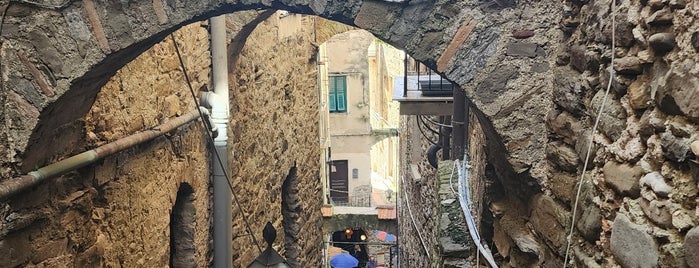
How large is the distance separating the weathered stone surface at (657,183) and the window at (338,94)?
2081 centimetres

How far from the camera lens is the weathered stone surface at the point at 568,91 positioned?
2.24 meters

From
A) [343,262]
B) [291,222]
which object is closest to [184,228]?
[291,222]

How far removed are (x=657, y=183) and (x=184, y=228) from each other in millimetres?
3567

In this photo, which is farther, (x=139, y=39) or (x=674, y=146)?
(x=139, y=39)

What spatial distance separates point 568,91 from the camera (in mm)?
2330

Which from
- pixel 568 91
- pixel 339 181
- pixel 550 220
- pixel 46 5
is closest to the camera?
→ pixel 568 91

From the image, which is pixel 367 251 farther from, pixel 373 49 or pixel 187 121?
pixel 187 121

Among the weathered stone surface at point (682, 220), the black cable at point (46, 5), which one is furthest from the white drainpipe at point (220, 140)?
the weathered stone surface at point (682, 220)

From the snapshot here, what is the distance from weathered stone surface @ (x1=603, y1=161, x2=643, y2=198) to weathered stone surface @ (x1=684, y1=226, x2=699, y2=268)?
28 cm

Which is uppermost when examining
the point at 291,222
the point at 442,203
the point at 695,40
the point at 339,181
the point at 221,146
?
the point at 695,40

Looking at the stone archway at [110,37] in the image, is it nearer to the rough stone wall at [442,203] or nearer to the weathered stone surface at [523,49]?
the weathered stone surface at [523,49]

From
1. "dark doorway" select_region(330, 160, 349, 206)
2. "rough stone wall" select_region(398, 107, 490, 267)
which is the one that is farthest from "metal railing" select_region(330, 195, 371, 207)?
"rough stone wall" select_region(398, 107, 490, 267)

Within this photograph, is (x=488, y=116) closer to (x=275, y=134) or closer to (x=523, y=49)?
(x=523, y=49)

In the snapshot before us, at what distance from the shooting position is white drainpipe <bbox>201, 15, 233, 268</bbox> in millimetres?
4723
